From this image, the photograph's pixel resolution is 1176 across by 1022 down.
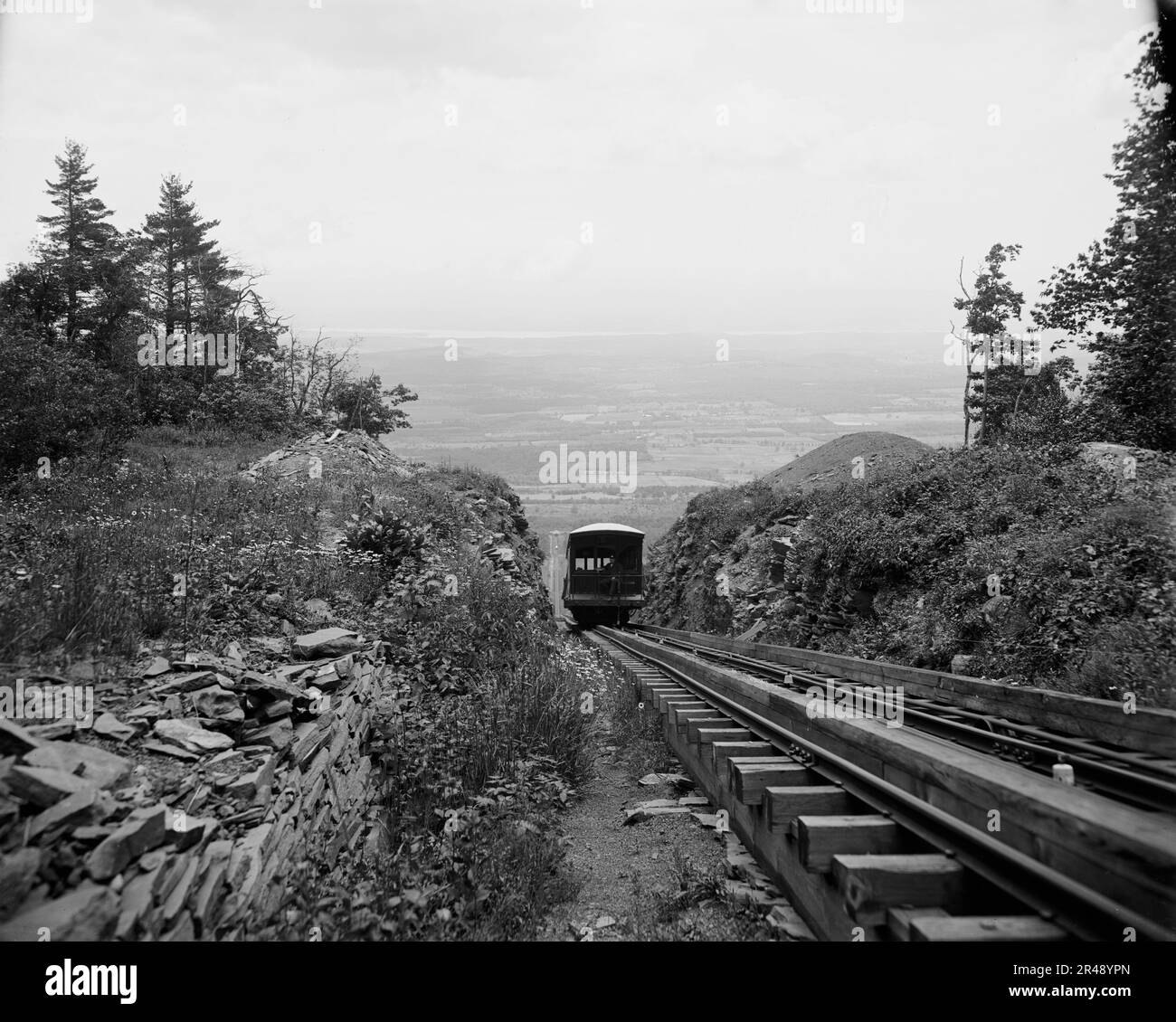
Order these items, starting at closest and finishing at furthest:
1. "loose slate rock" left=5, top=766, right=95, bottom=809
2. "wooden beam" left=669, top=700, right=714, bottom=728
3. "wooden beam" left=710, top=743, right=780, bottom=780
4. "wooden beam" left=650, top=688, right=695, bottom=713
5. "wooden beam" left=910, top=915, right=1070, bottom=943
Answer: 1. "wooden beam" left=910, top=915, right=1070, bottom=943
2. "loose slate rock" left=5, top=766, right=95, bottom=809
3. "wooden beam" left=710, top=743, right=780, bottom=780
4. "wooden beam" left=669, top=700, right=714, bottom=728
5. "wooden beam" left=650, top=688, right=695, bottom=713

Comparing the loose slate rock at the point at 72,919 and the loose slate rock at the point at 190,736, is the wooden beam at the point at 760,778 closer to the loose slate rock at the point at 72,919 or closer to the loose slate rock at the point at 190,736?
the loose slate rock at the point at 190,736

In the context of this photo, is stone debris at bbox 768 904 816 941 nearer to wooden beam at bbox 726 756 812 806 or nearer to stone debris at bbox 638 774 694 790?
wooden beam at bbox 726 756 812 806

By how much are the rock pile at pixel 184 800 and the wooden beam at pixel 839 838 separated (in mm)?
2555

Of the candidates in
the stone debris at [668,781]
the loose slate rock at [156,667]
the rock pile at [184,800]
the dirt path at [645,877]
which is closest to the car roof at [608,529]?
the stone debris at [668,781]

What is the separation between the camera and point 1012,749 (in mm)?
5258

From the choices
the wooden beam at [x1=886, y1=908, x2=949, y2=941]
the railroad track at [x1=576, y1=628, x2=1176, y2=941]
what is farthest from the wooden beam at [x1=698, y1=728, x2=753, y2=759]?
the wooden beam at [x1=886, y1=908, x2=949, y2=941]

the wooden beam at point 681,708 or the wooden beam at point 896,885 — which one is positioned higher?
the wooden beam at point 896,885

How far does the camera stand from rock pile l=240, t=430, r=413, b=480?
52.7 feet

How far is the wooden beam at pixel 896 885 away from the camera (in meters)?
2.93

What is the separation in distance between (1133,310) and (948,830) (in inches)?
676

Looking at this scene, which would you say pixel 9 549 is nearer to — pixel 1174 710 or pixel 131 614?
pixel 131 614

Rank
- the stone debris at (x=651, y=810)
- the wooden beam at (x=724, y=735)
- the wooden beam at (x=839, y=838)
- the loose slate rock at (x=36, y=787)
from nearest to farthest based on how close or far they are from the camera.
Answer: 1. the loose slate rock at (x=36, y=787)
2. the wooden beam at (x=839, y=838)
3. the stone debris at (x=651, y=810)
4. the wooden beam at (x=724, y=735)

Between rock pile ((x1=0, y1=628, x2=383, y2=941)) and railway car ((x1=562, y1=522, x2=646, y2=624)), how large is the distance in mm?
22679
